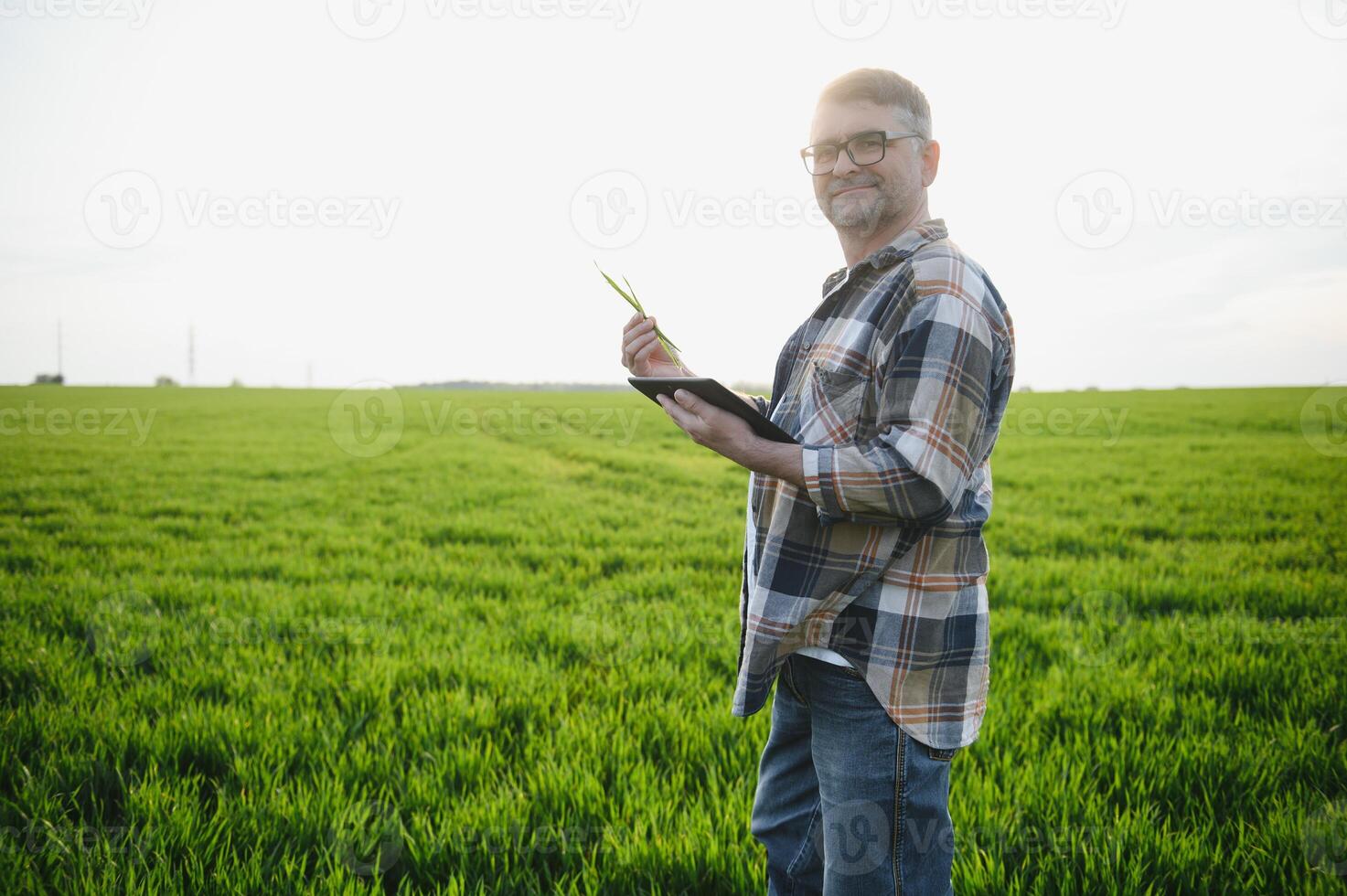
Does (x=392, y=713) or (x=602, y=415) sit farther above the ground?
(x=602, y=415)

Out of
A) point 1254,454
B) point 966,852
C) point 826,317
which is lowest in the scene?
point 966,852

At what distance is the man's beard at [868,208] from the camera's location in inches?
71.4

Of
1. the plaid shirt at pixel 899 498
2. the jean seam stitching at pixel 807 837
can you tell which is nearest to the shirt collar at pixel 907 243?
the plaid shirt at pixel 899 498

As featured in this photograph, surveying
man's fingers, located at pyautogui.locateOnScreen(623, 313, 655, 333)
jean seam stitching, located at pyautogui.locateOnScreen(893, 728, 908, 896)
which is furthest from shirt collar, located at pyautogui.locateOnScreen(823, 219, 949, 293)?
jean seam stitching, located at pyautogui.locateOnScreen(893, 728, 908, 896)

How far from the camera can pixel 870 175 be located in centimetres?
181

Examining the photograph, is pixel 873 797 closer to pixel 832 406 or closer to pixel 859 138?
pixel 832 406

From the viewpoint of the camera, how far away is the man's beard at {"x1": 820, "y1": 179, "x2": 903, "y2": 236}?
1.81 m

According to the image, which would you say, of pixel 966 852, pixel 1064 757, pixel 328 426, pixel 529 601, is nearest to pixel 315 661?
pixel 529 601

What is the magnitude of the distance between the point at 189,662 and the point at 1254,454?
17.7 m

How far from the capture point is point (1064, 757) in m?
3.08

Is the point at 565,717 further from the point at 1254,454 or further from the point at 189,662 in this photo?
the point at 1254,454

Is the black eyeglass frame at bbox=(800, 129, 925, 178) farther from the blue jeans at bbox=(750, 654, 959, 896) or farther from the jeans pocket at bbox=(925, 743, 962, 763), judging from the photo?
the jeans pocket at bbox=(925, 743, 962, 763)

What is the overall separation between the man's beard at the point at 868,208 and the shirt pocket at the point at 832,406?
0.39 m

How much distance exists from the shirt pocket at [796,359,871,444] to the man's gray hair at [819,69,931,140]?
0.70 m
